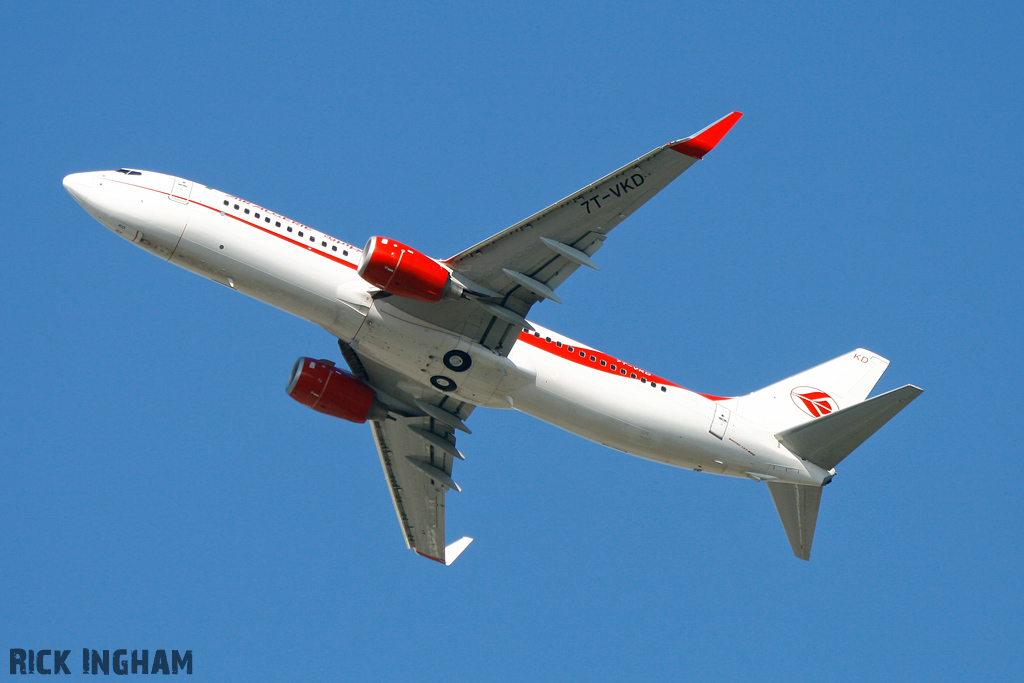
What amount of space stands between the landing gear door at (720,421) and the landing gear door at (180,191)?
72.0ft

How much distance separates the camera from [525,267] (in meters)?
34.9

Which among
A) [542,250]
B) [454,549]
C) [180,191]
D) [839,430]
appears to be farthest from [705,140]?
[454,549]

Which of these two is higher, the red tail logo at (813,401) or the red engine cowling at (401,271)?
the red engine cowling at (401,271)

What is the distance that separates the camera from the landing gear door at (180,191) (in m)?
35.6

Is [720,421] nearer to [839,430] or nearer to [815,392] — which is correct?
[839,430]

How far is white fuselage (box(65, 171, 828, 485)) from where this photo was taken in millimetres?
35250

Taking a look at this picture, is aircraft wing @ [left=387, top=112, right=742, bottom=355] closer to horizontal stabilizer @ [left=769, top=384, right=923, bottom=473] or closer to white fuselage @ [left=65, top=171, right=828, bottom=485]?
white fuselage @ [left=65, top=171, right=828, bottom=485]

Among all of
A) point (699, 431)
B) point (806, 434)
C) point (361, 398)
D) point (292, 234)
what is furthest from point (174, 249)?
point (806, 434)

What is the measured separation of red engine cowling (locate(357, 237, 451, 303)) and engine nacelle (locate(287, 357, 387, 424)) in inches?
321

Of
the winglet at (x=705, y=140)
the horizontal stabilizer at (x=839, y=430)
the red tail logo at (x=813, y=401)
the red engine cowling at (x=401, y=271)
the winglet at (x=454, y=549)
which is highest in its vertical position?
the winglet at (x=705, y=140)

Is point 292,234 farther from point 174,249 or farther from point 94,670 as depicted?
point 94,670

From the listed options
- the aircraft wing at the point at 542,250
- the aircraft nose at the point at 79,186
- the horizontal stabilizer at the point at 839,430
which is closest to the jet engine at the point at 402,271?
the aircraft wing at the point at 542,250

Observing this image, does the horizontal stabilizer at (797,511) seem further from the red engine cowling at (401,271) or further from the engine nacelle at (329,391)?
the engine nacelle at (329,391)

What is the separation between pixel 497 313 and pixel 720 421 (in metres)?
10.4
